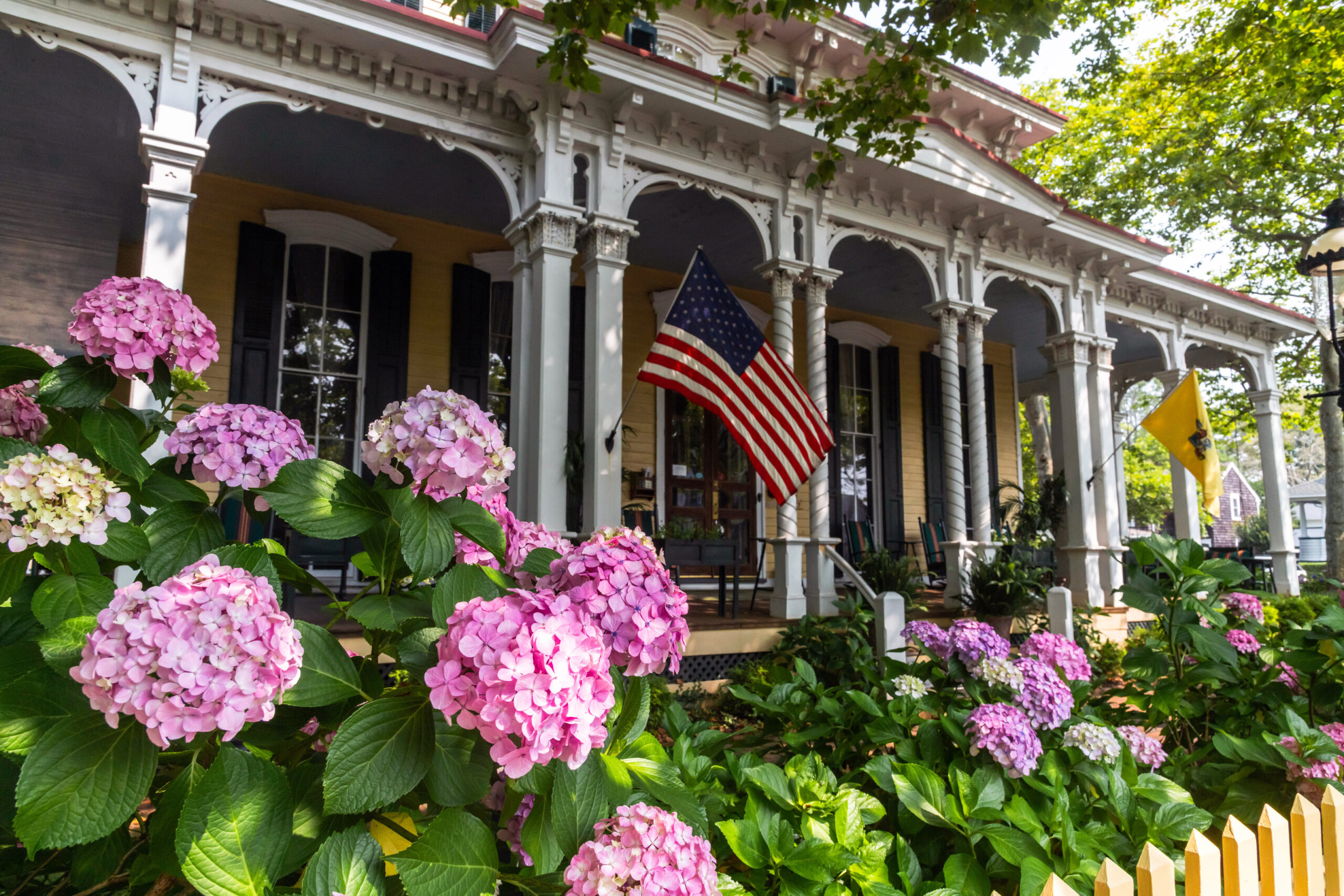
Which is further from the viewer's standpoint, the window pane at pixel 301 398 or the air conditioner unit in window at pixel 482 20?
the air conditioner unit in window at pixel 482 20

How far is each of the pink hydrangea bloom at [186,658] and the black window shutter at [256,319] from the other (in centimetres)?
709

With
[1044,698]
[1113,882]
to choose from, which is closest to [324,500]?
[1113,882]

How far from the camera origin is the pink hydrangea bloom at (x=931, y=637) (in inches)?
111

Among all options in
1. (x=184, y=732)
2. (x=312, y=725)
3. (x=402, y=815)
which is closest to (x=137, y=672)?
(x=184, y=732)

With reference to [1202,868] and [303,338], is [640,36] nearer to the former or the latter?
[303,338]

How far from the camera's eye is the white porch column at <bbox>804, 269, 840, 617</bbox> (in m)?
7.21

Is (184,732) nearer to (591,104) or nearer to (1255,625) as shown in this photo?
(1255,625)

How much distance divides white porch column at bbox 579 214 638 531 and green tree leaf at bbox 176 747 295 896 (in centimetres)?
518

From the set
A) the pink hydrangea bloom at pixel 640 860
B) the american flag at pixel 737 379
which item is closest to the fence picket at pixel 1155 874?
the pink hydrangea bloom at pixel 640 860

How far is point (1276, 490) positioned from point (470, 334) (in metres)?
12.0

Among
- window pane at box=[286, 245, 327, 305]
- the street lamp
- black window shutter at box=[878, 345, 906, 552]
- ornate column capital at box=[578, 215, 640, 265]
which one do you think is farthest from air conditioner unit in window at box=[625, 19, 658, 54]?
the street lamp

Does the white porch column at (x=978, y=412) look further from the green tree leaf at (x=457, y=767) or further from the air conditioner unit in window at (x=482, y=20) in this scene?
the green tree leaf at (x=457, y=767)

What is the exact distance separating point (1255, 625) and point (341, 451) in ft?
24.0

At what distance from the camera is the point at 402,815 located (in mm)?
1262
